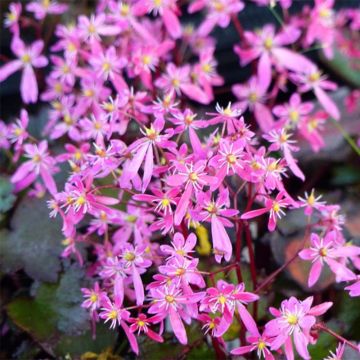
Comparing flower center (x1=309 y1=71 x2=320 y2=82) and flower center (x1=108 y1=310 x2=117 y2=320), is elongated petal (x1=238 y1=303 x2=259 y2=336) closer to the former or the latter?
flower center (x1=108 y1=310 x2=117 y2=320)

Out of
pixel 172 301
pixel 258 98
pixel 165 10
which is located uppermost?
pixel 165 10

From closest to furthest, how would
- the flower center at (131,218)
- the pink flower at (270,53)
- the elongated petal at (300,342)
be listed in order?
the elongated petal at (300,342) < the flower center at (131,218) < the pink flower at (270,53)

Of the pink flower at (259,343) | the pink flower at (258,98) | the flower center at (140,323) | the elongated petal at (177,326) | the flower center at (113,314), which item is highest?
the flower center at (113,314)

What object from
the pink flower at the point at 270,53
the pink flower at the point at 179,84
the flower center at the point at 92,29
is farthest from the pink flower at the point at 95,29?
the pink flower at the point at 270,53

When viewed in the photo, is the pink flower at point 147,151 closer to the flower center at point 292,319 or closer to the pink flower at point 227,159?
the pink flower at point 227,159

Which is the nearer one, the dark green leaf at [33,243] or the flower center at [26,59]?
the dark green leaf at [33,243]

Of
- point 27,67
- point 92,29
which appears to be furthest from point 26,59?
point 92,29

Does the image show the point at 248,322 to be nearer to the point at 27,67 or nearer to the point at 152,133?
the point at 152,133

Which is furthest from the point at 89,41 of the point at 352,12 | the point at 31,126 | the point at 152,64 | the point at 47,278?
the point at 352,12
